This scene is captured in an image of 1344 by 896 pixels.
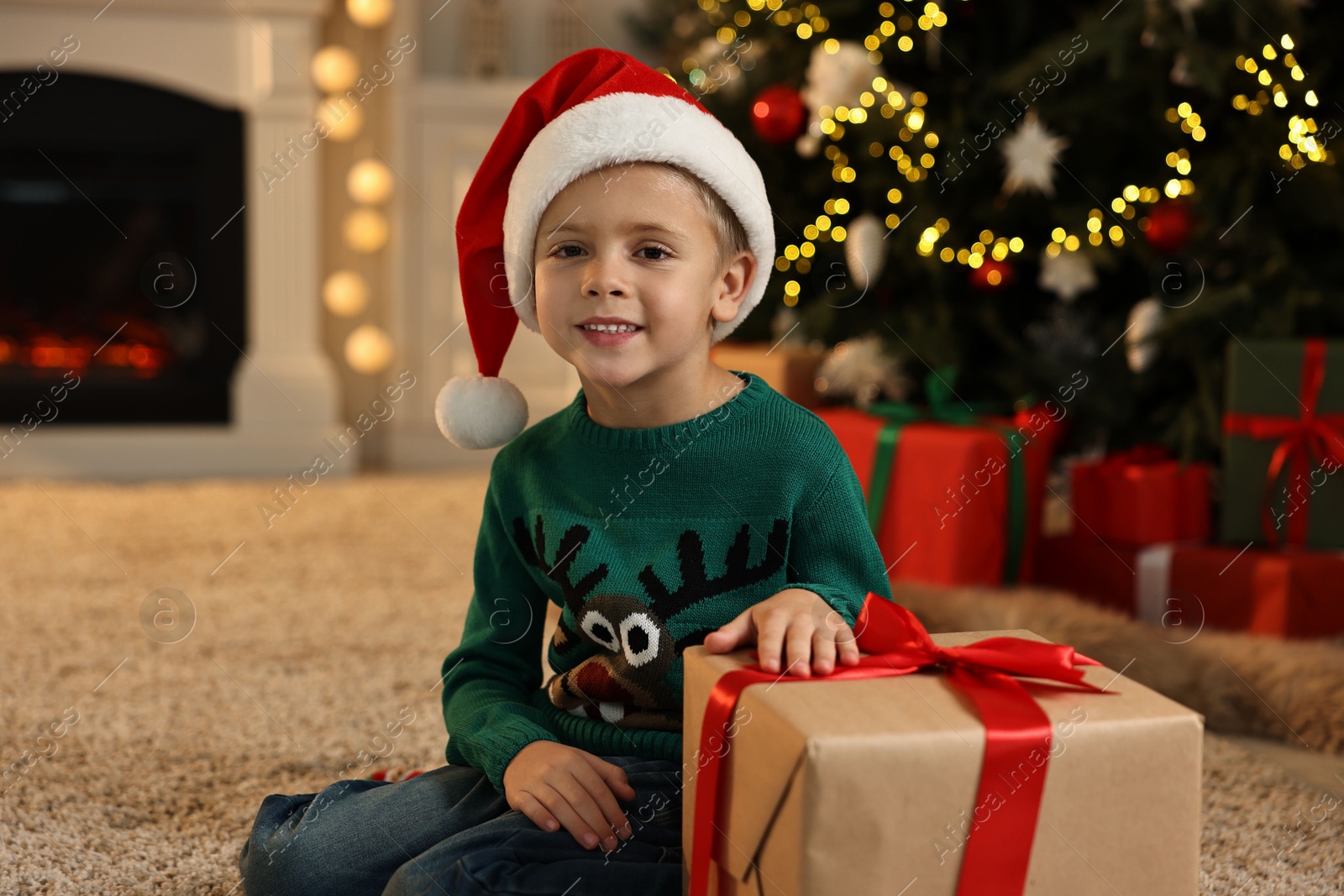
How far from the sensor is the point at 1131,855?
2.20 feet

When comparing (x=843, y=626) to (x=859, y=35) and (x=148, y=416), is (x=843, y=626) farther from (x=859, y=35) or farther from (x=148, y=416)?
(x=148, y=416)

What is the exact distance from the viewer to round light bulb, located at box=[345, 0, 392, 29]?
10.6 feet

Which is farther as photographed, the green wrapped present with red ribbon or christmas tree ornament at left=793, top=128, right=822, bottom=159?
christmas tree ornament at left=793, top=128, right=822, bottom=159

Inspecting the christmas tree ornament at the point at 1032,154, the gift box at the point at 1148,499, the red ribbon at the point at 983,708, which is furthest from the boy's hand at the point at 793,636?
the christmas tree ornament at the point at 1032,154

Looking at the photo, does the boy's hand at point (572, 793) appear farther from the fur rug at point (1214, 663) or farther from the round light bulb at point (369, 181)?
the round light bulb at point (369, 181)

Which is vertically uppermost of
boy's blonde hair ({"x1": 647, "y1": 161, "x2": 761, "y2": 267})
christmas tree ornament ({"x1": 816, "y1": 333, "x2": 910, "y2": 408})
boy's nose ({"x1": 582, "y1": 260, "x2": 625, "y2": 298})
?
boy's blonde hair ({"x1": 647, "y1": 161, "x2": 761, "y2": 267})

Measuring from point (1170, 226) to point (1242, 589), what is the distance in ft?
1.70

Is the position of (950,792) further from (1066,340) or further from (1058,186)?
(1058,186)

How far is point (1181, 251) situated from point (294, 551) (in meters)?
1.60

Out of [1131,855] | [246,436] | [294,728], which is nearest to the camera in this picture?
[1131,855]

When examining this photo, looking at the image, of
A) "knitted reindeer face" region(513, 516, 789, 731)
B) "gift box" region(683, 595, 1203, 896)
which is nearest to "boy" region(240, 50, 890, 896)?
"knitted reindeer face" region(513, 516, 789, 731)

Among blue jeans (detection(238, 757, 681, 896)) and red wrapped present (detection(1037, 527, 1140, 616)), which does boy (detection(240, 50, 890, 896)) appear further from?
red wrapped present (detection(1037, 527, 1140, 616))

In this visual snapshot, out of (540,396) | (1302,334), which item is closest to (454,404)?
(1302,334)

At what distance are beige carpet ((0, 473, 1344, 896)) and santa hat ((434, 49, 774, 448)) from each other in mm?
458
